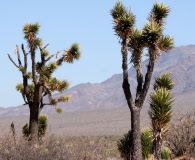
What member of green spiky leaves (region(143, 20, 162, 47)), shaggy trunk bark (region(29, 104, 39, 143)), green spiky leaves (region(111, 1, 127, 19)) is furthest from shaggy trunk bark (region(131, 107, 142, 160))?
shaggy trunk bark (region(29, 104, 39, 143))

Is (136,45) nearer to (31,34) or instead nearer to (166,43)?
(166,43)

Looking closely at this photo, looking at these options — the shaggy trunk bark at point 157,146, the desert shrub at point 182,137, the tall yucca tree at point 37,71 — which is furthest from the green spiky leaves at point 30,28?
the shaggy trunk bark at point 157,146

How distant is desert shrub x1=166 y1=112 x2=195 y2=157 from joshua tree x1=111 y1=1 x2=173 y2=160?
4149 millimetres

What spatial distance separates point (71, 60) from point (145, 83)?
548 cm

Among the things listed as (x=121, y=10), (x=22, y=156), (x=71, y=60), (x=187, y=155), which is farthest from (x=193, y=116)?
(x=22, y=156)

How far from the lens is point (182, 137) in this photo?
1858cm

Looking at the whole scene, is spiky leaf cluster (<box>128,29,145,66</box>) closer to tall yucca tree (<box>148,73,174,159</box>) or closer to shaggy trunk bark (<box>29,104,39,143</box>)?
tall yucca tree (<box>148,73,174,159</box>)

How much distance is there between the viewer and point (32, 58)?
19109 millimetres

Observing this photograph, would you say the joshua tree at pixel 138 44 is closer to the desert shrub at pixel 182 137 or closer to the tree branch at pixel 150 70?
the tree branch at pixel 150 70

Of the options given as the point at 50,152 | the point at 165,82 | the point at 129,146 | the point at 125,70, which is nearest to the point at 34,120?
the point at 129,146

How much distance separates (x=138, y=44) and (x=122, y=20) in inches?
36.8

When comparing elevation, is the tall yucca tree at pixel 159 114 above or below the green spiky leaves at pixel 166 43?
below

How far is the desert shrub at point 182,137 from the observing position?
1831 centimetres

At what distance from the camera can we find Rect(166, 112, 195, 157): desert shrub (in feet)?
60.1
